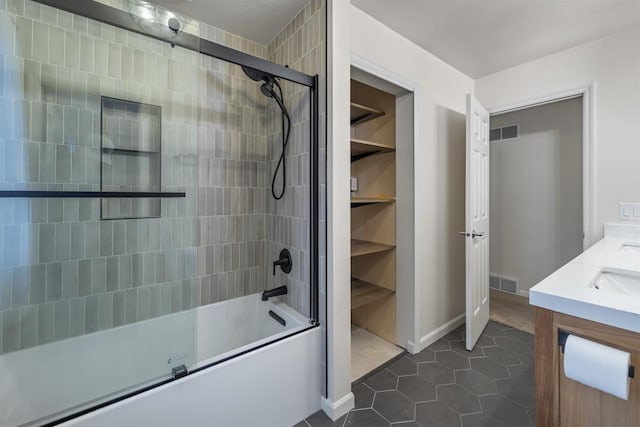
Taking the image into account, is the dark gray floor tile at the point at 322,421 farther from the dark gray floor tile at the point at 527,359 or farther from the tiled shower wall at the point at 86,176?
the dark gray floor tile at the point at 527,359

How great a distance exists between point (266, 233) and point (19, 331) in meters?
1.38

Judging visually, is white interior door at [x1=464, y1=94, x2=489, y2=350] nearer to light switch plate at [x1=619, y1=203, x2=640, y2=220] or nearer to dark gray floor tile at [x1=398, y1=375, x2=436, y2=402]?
dark gray floor tile at [x1=398, y1=375, x2=436, y2=402]

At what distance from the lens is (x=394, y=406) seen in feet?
5.28

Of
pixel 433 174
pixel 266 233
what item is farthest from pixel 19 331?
pixel 433 174

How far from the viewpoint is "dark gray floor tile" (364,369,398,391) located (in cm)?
178

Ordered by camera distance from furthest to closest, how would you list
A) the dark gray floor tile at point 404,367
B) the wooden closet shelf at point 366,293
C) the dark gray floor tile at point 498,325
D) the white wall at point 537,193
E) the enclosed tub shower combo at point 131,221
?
the white wall at point 537,193 < the dark gray floor tile at point 498,325 < the wooden closet shelf at point 366,293 < the dark gray floor tile at point 404,367 < the enclosed tub shower combo at point 131,221

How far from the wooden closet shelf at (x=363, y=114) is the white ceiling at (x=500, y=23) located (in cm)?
56

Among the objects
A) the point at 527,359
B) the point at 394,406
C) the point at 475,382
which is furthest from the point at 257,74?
the point at 527,359

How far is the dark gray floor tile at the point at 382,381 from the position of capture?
178 cm

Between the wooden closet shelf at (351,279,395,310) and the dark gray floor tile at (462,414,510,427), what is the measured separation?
0.89m

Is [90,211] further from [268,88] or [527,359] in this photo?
[527,359]

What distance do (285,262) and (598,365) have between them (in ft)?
4.92

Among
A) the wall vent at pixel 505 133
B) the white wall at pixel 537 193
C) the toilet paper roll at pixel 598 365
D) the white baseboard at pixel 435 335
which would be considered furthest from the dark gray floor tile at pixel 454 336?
the wall vent at pixel 505 133

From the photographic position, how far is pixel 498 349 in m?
2.19
